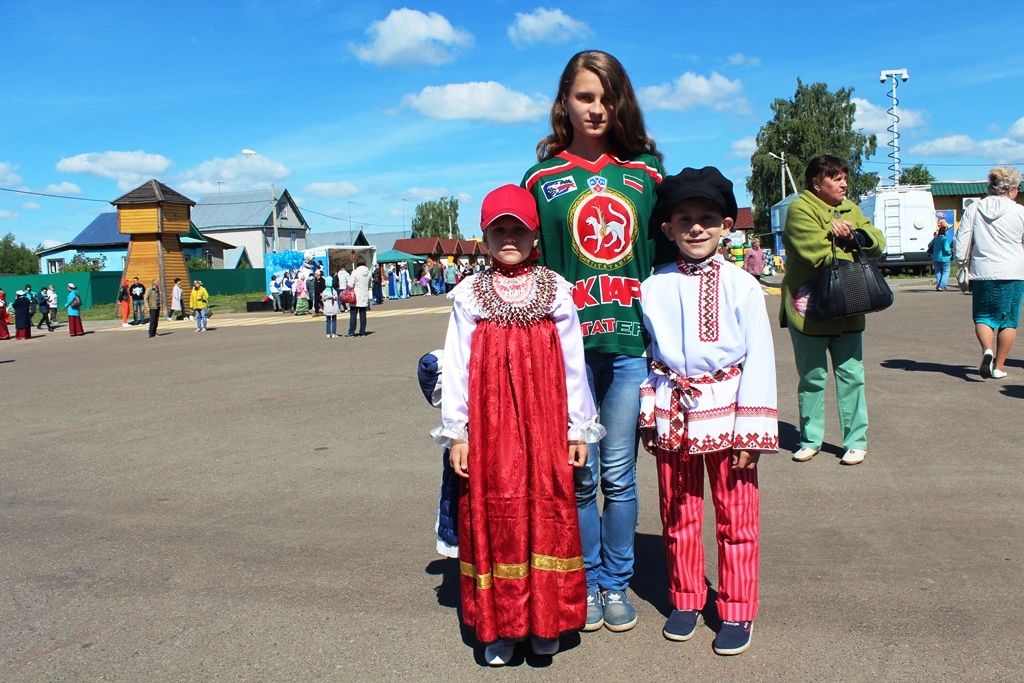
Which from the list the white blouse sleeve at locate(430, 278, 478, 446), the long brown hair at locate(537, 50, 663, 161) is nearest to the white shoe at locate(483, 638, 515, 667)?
the white blouse sleeve at locate(430, 278, 478, 446)

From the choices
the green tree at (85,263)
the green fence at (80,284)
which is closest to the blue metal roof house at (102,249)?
the green tree at (85,263)

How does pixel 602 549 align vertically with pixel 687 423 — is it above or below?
below

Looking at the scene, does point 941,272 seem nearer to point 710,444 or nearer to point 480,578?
point 710,444

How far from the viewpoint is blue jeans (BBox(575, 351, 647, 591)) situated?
3473 millimetres

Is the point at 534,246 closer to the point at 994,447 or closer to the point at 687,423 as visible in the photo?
the point at 687,423

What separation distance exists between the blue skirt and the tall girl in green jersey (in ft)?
20.6

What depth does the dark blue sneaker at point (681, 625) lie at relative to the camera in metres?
3.35

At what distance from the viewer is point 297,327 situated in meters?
24.0

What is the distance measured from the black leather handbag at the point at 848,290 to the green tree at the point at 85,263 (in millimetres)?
66706

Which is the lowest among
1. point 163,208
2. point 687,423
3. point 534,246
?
point 687,423

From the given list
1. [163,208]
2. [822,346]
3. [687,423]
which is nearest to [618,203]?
[687,423]

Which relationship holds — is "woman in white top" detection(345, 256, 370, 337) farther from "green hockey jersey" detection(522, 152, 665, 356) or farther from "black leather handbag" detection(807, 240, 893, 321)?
"green hockey jersey" detection(522, 152, 665, 356)

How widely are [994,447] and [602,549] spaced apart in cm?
387

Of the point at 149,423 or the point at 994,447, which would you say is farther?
the point at 149,423
